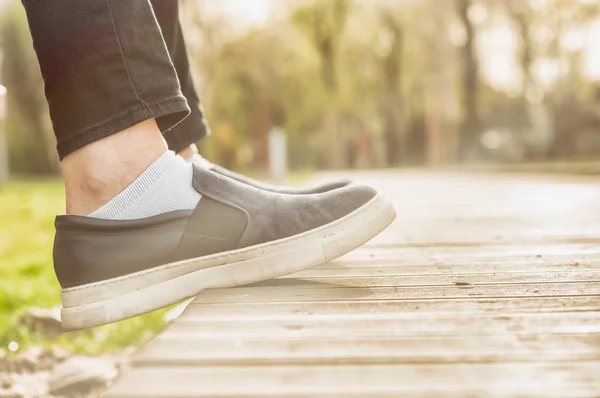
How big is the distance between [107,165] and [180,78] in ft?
2.09

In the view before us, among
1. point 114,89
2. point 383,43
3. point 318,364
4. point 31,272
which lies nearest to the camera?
point 318,364

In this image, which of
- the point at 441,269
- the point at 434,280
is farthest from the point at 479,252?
the point at 434,280

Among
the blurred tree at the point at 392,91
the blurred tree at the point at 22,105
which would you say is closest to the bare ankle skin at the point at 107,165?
the blurred tree at the point at 392,91

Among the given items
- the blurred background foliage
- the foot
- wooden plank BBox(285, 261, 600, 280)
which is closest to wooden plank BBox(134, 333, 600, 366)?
wooden plank BBox(285, 261, 600, 280)

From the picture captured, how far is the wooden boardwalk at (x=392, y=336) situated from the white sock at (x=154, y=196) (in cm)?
17

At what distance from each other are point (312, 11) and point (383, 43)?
116 inches

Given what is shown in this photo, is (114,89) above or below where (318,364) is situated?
above

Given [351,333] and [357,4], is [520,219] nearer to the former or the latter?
[351,333]

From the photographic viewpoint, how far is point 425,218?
9.45ft

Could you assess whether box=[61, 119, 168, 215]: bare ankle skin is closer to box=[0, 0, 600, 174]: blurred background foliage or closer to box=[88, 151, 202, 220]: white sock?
box=[88, 151, 202, 220]: white sock

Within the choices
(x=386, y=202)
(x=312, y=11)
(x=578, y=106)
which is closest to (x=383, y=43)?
(x=312, y=11)

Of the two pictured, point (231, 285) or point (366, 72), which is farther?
point (366, 72)

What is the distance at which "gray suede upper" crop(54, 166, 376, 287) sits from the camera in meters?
1.09

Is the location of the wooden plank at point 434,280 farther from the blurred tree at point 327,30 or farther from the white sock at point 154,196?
the blurred tree at point 327,30
